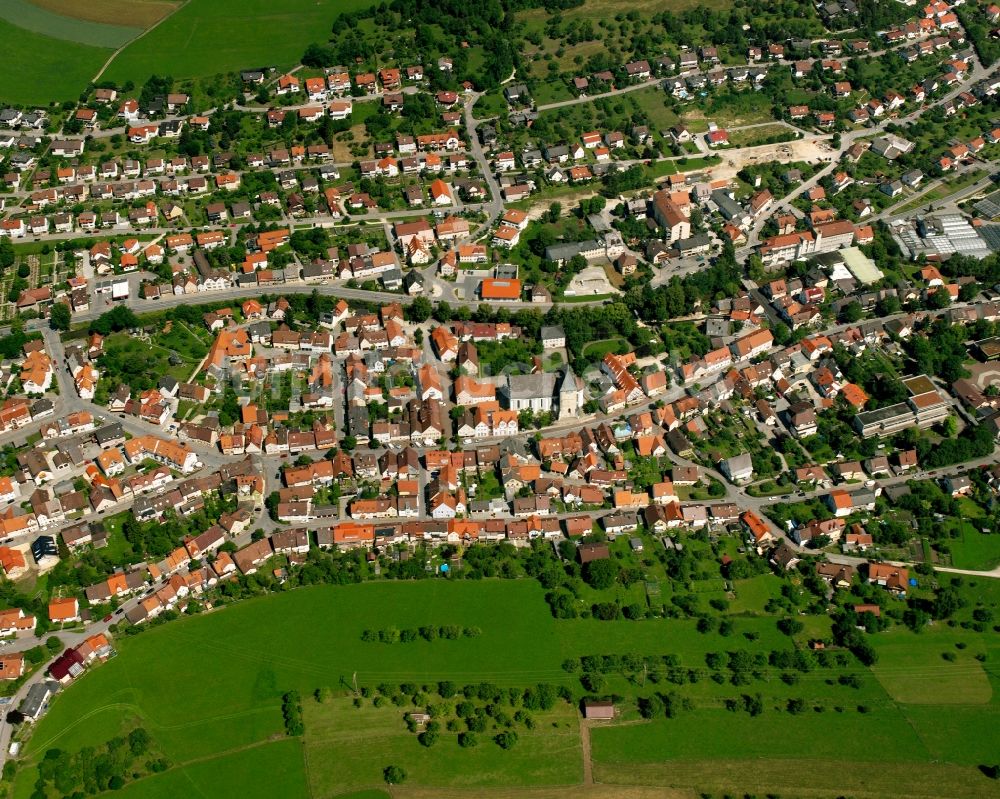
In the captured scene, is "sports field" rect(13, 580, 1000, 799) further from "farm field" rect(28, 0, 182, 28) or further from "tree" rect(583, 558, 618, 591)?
"farm field" rect(28, 0, 182, 28)

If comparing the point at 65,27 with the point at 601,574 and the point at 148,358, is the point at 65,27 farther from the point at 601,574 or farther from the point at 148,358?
the point at 601,574

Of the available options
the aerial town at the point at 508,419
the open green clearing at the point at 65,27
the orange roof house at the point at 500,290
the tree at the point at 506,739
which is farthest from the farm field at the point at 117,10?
the tree at the point at 506,739

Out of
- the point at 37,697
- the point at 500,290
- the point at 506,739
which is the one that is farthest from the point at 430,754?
the point at 500,290

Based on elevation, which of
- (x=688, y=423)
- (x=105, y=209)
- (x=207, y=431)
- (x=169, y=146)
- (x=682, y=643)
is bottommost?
(x=682, y=643)

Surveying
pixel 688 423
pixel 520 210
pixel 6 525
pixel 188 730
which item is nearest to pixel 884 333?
pixel 688 423

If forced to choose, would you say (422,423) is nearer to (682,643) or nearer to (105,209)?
(682,643)

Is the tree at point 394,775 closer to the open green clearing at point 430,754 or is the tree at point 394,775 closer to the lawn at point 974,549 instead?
the open green clearing at point 430,754
